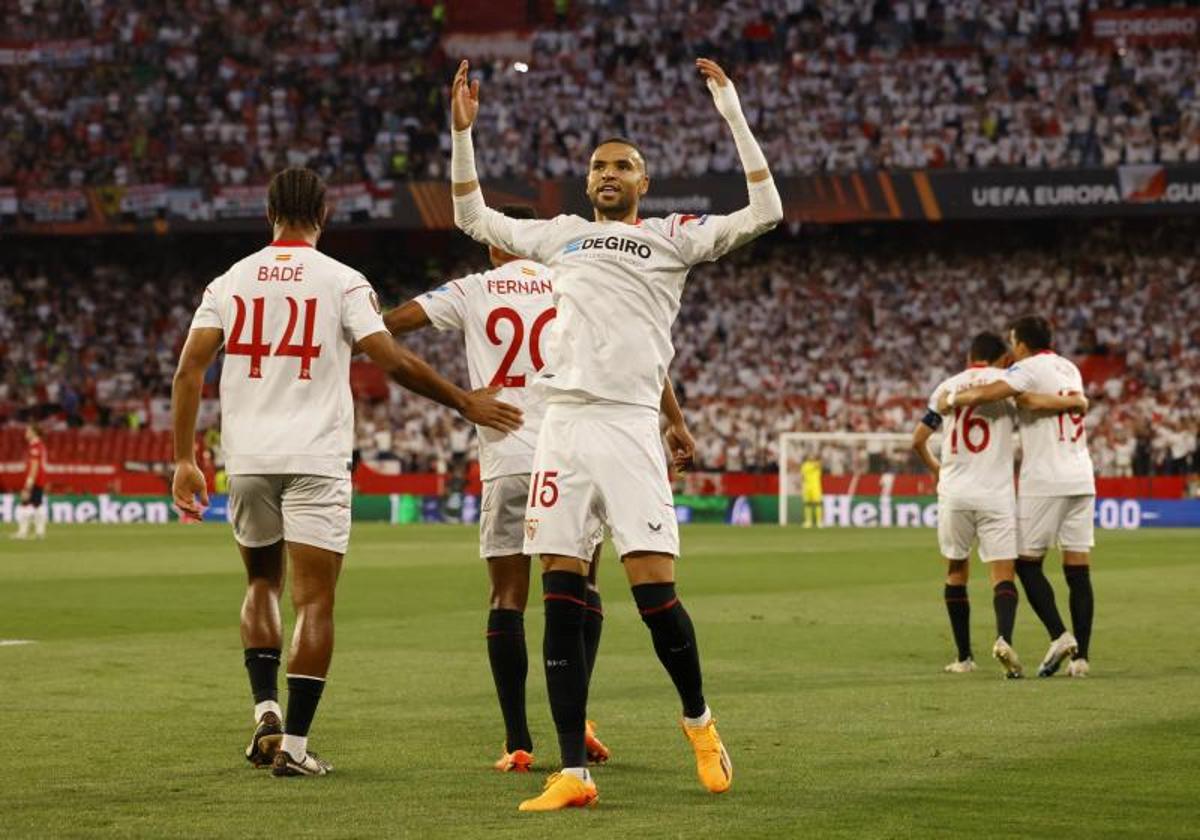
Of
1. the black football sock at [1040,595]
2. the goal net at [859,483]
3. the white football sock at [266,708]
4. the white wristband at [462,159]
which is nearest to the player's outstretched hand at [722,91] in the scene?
the white wristband at [462,159]

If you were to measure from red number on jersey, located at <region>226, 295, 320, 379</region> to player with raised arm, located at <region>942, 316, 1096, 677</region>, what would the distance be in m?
6.02

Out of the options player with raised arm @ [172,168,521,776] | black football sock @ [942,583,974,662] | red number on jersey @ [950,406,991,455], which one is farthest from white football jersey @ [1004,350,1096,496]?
player with raised arm @ [172,168,521,776]

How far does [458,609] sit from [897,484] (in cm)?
2480


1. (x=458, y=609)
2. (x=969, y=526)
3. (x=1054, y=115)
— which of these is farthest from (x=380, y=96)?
A: (x=969, y=526)

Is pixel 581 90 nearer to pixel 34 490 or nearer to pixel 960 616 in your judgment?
pixel 34 490

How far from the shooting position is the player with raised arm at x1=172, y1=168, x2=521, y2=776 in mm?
8055

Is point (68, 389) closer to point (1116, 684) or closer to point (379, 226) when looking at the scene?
point (379, 226)

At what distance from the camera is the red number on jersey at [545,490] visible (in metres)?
7.48

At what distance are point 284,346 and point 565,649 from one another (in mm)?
→ 1791

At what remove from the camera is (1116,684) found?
38.9 ft

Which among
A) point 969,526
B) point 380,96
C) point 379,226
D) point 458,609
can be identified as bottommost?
point 458,609

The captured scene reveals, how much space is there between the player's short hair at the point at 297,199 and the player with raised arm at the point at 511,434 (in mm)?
535

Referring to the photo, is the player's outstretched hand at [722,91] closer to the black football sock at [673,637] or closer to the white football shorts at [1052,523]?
the black football sock at [673,637]

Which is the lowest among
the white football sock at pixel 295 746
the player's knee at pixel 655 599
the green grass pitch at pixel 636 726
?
the green grass pitch at pixel 636 726
